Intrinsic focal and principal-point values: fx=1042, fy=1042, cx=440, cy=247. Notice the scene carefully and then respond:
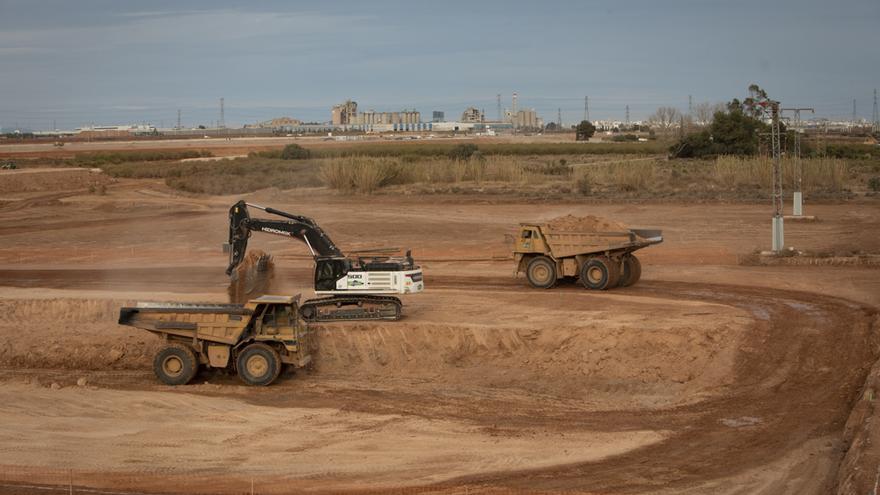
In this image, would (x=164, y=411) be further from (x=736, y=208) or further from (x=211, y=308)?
(x=736, y=208)

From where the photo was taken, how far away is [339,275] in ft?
77.0

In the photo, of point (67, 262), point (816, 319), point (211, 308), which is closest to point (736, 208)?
point (816, 319)

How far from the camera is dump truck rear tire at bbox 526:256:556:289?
28406 millimetres

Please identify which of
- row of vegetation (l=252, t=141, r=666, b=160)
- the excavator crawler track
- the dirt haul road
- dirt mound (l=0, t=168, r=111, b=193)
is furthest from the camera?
row of vegetation (l=252, t=141, r=666, b=160)

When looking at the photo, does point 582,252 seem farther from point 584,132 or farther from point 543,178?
point 584,132

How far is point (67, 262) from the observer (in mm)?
36719

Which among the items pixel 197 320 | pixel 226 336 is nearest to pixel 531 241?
pixel 226 336

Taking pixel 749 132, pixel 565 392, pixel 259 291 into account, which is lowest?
pixel 565 392

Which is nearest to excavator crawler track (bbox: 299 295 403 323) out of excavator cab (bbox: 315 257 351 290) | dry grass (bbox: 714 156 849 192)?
excavator cab (bbox: 315 257 351 290)

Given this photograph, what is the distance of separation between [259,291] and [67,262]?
50.1 feet

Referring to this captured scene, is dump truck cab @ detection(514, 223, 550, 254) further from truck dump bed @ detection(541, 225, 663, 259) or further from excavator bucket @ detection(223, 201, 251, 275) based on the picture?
excavator bucket @ detection(223, 201, 251, 275)

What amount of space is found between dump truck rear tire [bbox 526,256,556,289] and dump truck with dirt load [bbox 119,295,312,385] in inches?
370

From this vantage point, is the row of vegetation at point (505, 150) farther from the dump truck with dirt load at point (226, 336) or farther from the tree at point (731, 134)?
the dump truck with dirt load at point (226, 336)

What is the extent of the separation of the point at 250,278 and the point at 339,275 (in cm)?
215
